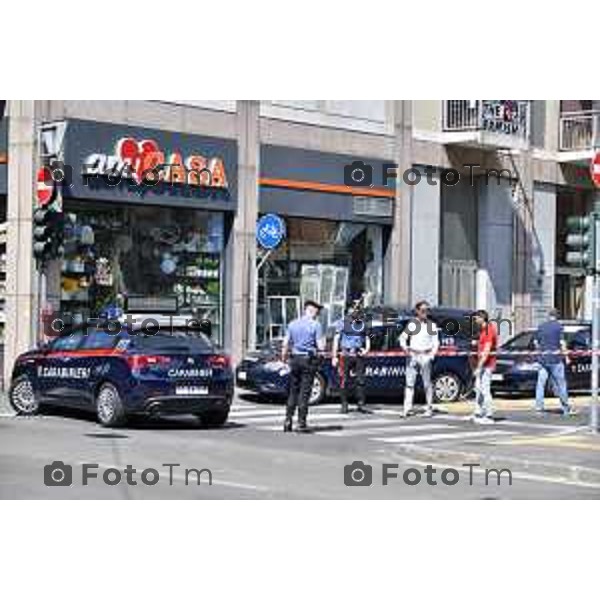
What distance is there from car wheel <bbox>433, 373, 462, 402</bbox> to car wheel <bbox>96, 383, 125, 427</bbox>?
7422 millimetres

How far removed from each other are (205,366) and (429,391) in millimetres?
4670

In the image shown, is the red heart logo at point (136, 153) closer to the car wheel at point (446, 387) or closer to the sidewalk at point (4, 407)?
the sidewalk at point (4, 407)

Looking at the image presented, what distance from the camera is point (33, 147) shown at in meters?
23.3

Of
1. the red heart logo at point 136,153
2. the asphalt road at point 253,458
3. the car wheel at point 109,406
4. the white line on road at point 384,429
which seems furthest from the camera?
the red heart logo at point 136,153

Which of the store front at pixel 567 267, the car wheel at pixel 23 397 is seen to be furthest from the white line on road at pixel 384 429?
the store front at pixel 567 267

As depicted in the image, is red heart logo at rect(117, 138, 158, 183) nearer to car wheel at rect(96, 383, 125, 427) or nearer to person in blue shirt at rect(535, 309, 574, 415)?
car wheel at rect(96, 383, 125, 427)

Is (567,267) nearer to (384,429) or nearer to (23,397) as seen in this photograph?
(384,429)

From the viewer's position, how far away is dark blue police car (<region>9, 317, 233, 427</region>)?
16750 mm

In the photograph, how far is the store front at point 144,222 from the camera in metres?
24.0

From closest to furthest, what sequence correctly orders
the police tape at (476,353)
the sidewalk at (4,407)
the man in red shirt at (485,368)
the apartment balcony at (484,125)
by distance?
the man in red shirt at (485,368)
the sidewalk at (4,407)
the police tape at (476,353)
the apartment balcony at (484,125)

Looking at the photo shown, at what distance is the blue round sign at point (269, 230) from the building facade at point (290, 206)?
0.16m

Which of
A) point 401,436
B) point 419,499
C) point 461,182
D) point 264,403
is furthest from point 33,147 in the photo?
point 419,499

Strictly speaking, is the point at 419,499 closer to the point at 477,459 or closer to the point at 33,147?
the point at 477,459
